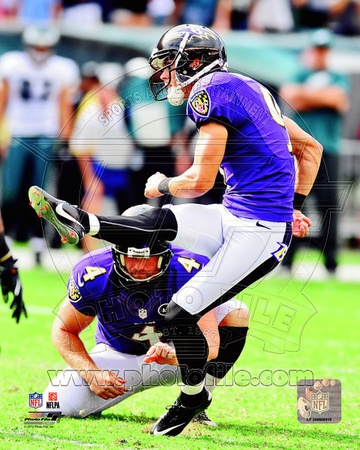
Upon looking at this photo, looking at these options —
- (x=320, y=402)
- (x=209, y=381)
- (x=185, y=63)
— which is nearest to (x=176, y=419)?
(x=209, y=381)

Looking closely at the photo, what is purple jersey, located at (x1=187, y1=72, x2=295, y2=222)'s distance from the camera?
4.28 meters

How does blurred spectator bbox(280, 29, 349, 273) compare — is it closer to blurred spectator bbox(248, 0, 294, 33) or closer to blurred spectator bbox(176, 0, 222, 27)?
blurred spectator bbox(248, 0, 294, 33)

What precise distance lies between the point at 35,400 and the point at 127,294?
67 centimetres

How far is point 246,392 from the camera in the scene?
5535 millimetres

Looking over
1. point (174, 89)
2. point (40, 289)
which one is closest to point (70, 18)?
point (40, 289)

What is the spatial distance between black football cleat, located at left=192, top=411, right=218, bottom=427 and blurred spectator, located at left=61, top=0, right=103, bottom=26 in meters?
8.96

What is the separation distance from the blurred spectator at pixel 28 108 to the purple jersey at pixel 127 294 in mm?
6360

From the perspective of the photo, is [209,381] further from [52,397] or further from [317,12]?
[317,12]

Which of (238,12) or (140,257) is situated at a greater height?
(238,12)

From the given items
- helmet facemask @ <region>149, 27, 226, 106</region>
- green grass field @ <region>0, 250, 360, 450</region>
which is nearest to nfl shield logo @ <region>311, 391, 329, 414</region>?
green grass field @ <region>0, 250, 360, 450</region>

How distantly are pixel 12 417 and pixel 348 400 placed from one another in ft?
5.97

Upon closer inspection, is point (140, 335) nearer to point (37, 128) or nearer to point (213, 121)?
point (213, 121)

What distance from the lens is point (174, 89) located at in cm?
460

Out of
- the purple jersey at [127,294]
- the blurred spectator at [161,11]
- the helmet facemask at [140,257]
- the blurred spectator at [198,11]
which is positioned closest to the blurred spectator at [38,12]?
the blurred spectator at [161,11]
